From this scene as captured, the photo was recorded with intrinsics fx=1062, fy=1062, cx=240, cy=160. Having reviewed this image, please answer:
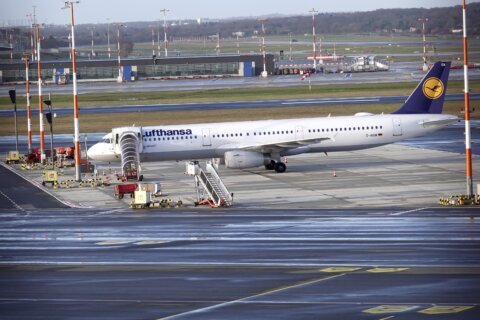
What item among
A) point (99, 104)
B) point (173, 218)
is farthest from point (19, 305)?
point (99, 104)

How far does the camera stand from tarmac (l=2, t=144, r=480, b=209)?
57344 mm

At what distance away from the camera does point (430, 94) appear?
73.4 m

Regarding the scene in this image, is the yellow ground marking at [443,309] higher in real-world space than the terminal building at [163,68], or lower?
lower

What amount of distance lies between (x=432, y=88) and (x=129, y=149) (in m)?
21.3

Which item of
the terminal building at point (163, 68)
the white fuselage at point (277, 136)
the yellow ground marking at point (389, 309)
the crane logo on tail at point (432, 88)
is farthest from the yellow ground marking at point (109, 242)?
the terminal building at point (163, 68)

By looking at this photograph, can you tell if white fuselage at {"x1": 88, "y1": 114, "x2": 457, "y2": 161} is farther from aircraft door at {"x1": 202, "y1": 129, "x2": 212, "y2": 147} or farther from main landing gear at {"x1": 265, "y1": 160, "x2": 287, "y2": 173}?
main landing gear at {"x1": 265, "y1": 160, "x2": 287, "y2": 173}

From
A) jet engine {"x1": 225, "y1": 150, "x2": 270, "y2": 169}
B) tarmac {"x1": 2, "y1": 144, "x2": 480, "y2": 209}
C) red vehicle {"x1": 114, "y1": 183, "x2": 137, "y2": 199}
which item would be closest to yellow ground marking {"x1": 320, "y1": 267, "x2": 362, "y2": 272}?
tarmac {"x1": 2, "y1": 144, "x2": 480, "y2": 209}

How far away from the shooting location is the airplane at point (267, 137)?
7081cm

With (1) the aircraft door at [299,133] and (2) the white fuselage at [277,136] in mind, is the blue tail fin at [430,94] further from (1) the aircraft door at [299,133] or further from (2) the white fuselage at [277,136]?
(1) the aircraft door at [299,133]

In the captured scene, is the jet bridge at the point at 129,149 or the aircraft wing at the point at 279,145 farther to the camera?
the aircraft wing at the point at 279,145

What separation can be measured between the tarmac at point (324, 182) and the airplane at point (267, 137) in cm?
141

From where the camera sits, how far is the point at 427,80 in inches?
2889

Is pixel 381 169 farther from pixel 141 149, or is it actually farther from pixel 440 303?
pixel 440 303

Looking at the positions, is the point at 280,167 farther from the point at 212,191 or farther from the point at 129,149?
the point at 212,191
